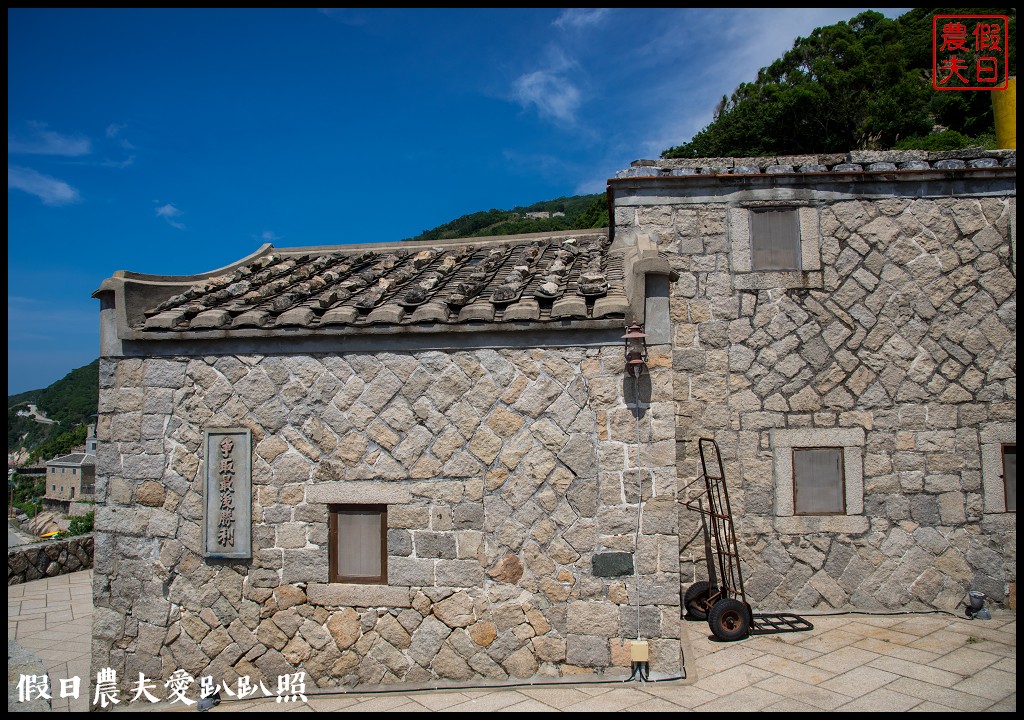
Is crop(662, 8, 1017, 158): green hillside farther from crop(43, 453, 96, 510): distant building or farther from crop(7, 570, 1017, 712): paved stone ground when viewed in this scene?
crop(43, 453, 96, 510): distant building

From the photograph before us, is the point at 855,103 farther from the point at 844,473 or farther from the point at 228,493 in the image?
the point at 228,493

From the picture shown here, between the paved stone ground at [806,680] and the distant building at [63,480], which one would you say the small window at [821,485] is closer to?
the paved stone ground at [806,680]

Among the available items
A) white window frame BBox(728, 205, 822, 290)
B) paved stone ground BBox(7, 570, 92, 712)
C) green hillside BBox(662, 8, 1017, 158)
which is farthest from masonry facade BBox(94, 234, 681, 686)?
green hillside BBox(662, 8, 1017, 158)

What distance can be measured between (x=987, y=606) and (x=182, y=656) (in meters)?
8.81

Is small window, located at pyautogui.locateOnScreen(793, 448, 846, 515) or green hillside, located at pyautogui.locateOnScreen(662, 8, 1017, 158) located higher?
green hillside, located at pyautogui.locateOnScreen(662, 8, 1017, 158)

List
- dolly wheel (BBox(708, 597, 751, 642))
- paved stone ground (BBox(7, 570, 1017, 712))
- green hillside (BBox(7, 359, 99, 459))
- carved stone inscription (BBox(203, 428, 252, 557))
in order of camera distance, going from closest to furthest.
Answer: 1. paved stone ground (BBox(7, 570, 1017, 712))
2. carved stone inscription (BBox(203, 428, 252, 557))
3. dolly wheel (BBox(708, 597, 751, 642))
4. green hillside (BBox(7, 359, 99, 459))

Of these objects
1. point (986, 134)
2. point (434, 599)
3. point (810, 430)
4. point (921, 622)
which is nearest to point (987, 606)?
point (921, 622)

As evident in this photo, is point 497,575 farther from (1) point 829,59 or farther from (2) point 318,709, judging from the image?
(1) point 829,59

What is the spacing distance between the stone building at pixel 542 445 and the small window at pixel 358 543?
Answer: 0.8 inches

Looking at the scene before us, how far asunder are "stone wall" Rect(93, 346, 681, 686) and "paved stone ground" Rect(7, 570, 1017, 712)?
0.28 metres

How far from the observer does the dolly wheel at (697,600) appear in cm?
785

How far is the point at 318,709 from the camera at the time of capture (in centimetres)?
584
